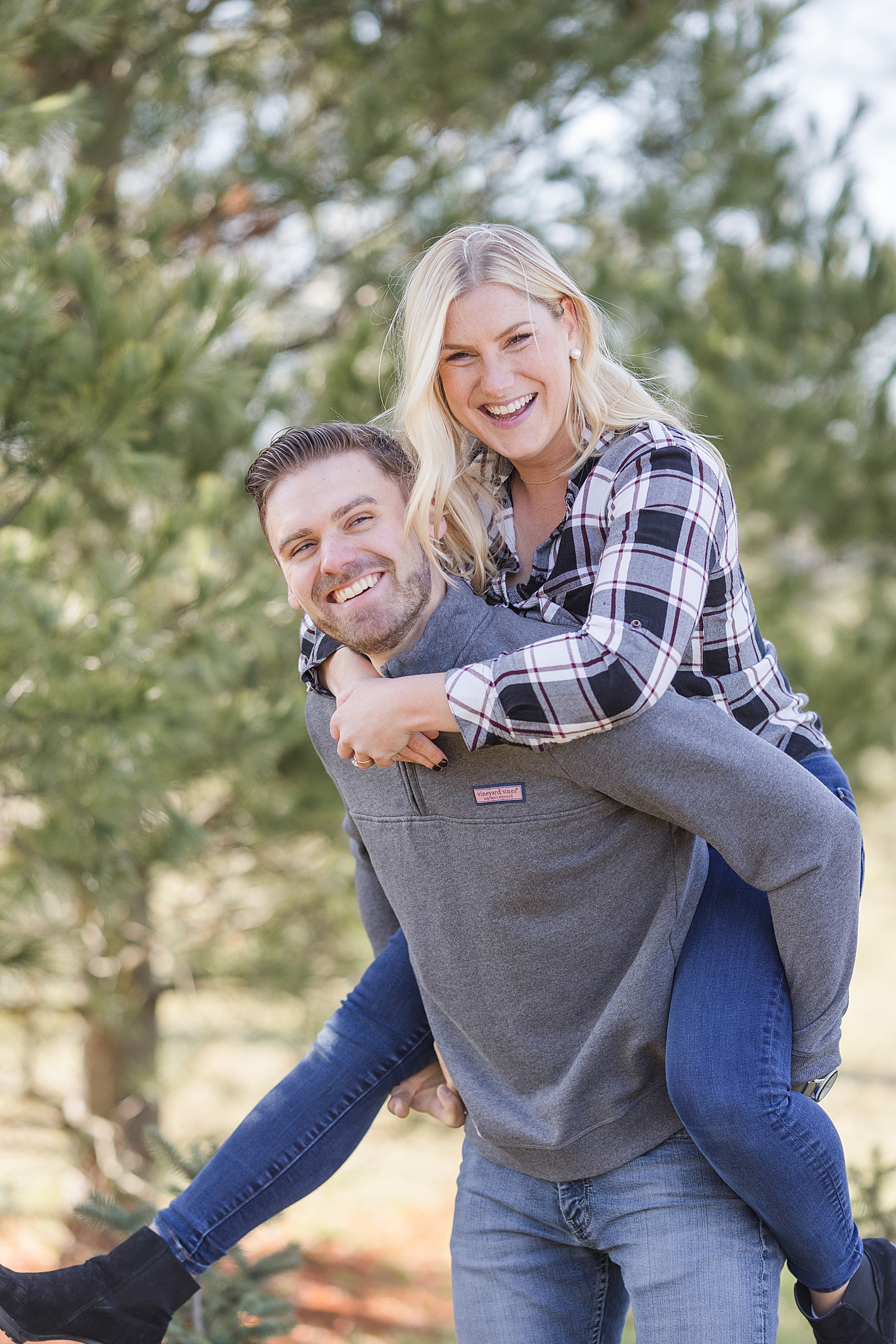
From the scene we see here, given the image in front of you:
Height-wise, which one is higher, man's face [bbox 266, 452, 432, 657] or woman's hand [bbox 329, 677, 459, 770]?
man's face [bbox 266, 452, 432, 657]

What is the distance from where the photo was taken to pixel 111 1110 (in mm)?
4539

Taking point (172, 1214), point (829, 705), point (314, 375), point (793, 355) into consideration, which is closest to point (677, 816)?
point (172, 1214)

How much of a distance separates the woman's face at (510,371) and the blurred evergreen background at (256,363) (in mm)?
969

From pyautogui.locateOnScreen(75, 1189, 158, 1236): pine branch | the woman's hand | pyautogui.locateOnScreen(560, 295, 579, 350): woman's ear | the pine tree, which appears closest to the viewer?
the woman's hand

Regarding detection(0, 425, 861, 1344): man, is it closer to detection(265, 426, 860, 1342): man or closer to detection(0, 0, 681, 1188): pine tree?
detection(265, 426, 860, 1342): man

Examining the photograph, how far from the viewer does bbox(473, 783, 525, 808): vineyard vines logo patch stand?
142 cm

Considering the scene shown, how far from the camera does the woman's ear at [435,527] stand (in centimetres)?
163

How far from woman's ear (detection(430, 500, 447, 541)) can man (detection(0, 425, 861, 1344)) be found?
59 mm

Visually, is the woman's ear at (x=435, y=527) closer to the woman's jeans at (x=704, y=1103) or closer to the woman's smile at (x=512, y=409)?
the woman's smile at (x=512, y=409)

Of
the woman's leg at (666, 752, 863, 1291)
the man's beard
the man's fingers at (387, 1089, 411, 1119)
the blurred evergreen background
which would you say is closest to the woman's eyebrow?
the man's beard

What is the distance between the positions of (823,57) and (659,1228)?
9.12m

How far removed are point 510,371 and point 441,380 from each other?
0.41 feet

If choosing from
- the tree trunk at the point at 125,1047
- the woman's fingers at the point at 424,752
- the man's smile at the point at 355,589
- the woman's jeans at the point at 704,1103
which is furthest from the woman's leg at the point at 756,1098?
the tree trunk at the point at 125,1047

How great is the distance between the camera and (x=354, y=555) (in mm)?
1526
